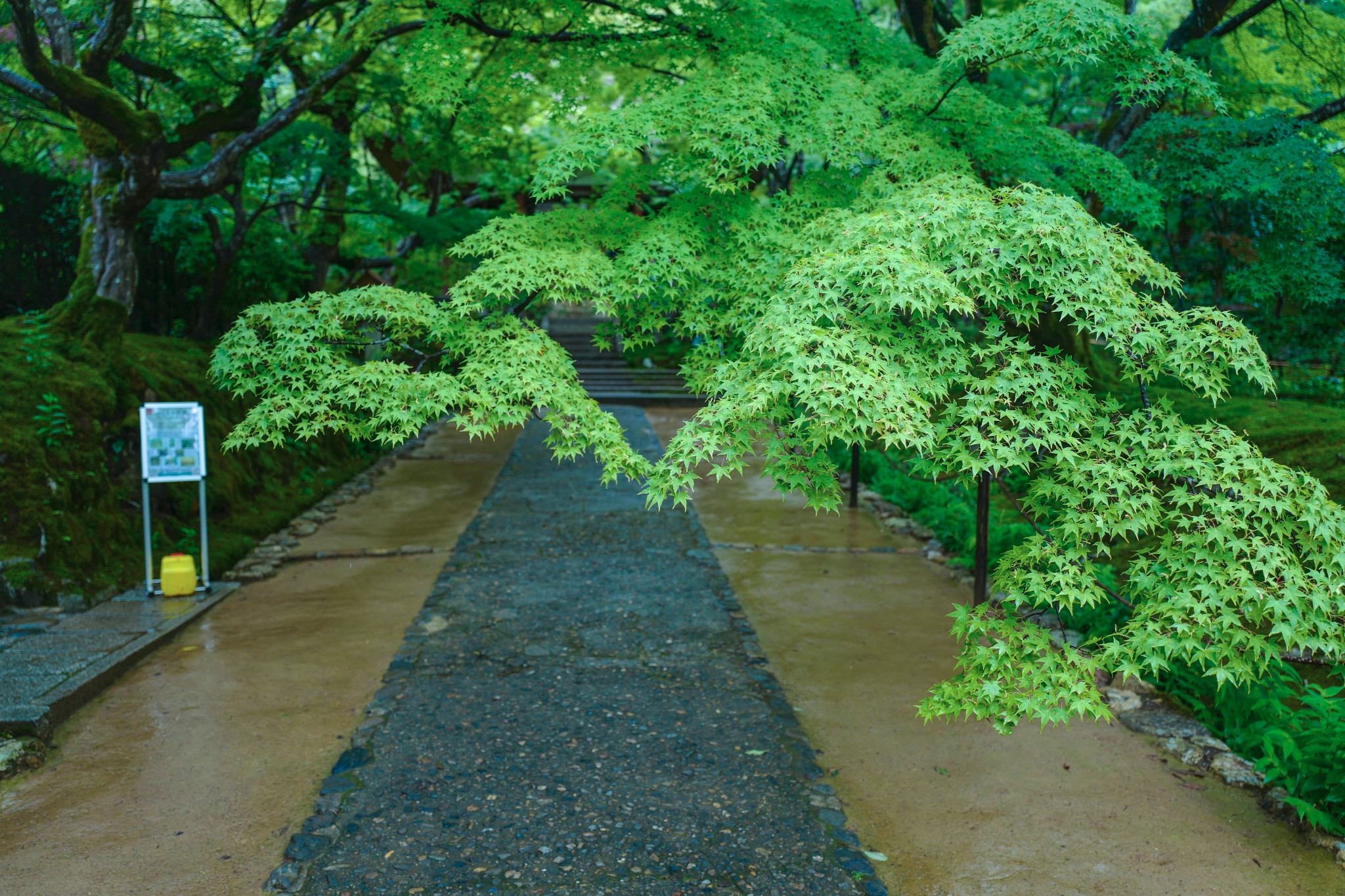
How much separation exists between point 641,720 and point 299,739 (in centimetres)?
194

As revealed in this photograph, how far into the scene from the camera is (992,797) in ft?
14.4

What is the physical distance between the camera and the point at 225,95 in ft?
31.2

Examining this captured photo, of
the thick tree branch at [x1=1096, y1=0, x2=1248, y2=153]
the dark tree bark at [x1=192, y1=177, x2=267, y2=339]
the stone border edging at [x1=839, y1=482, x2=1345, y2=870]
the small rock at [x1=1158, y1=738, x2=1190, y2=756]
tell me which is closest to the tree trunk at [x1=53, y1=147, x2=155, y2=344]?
the dark tree bark at [x1=192, y1=177, x2=267, y2=339]

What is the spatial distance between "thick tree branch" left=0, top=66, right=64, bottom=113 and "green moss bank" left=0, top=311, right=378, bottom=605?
1919mm

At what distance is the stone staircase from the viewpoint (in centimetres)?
2067

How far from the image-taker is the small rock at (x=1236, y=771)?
451 centimetres

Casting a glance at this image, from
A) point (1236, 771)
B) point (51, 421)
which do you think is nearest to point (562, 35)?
point (51, 421)

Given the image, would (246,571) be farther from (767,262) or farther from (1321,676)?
(1321,676)

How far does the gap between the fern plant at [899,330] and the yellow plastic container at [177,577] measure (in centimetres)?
321

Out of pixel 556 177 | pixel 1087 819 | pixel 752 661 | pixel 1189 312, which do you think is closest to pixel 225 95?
pixel 556 177

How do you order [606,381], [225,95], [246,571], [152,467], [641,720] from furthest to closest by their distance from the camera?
[606,381] < [225,95] < [246,571] < [152,467] < [641,720]

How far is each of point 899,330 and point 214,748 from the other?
424 centimetres

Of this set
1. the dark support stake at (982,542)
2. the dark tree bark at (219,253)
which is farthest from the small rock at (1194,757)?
the dark tree bark at (219,253)

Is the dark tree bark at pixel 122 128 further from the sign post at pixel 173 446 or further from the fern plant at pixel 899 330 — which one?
the fern plant at pixel 899 330
